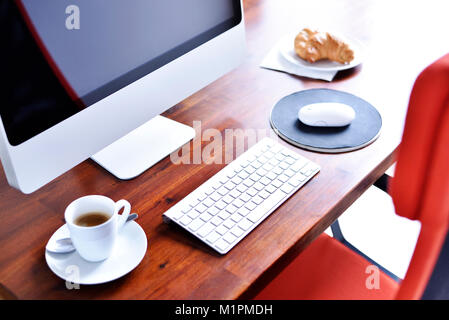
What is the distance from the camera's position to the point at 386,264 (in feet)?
5.44

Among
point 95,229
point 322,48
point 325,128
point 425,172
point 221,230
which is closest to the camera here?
point 425,172

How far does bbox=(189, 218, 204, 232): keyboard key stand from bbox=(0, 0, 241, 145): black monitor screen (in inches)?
10.7

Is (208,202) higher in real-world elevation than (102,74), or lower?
lower

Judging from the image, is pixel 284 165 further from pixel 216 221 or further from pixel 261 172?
pixel 216 221

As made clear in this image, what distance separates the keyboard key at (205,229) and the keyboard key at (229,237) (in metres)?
0.03

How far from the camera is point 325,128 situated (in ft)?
3.53

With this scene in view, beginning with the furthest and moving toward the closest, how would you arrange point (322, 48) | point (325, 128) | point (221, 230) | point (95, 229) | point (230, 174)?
point (322, 48)
point (325, 128)
point (230, 174)
point (221, 230)
point (95, 229)

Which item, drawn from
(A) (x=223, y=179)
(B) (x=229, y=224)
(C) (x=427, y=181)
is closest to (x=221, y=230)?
(B) (x=229, y=224)

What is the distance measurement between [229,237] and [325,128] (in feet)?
1.22

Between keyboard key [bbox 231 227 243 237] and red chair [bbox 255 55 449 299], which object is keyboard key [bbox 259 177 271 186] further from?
red chair [bbox 255 55 449 299]

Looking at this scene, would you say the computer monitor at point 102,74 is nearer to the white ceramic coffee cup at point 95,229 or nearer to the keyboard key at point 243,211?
the white ceramic coffee cup at point 95,229

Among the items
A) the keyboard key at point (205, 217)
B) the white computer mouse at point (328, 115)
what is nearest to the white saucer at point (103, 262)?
the keyboard key at point (205, 217)

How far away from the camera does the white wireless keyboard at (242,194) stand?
850mm
